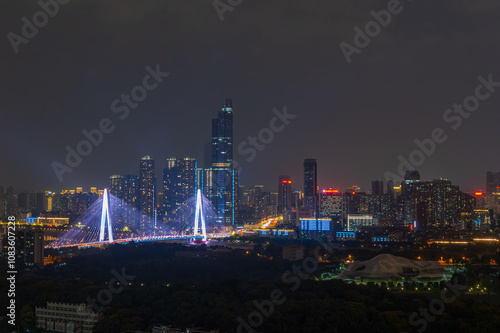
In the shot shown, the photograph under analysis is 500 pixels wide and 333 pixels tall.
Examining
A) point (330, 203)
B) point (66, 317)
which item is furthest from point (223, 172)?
point (66, 317)

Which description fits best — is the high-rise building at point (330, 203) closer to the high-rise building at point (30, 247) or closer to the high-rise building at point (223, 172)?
the high-rise building at point (223, 172)

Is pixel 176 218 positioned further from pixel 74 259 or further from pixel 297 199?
pixel 74 259

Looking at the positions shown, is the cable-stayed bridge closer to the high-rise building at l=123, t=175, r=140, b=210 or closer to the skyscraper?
the skyscraper

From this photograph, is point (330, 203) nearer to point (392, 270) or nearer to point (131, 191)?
point (131, 191)

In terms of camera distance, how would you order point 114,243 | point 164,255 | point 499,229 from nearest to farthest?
point 164,255
point 114,243
point 499,229

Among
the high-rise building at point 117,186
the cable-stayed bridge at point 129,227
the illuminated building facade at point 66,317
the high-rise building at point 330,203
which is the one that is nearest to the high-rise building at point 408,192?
the high-rise building at point 330,203

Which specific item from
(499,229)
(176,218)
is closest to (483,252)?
(499,229)
